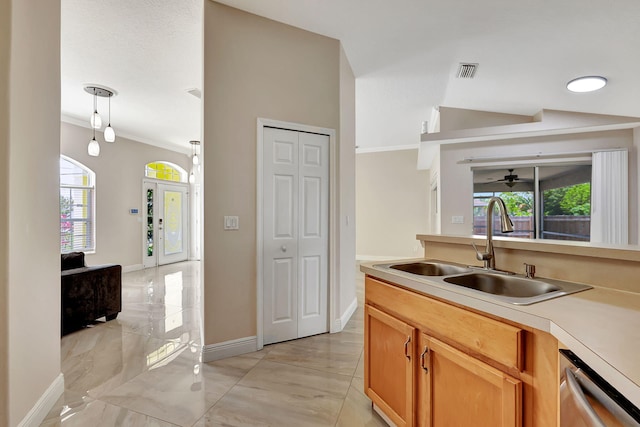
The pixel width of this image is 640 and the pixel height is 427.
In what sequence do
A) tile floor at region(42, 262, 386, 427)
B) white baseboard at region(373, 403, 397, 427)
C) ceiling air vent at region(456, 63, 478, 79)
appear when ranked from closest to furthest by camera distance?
white baseboard at region(373, 403, 397, 427), tile floor at region(42, 262, 386, 427), ceiling air vent at region(456, 63, 478, 79)

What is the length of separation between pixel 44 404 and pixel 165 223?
18.6 feet

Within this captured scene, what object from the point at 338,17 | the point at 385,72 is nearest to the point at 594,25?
the point at 385,72

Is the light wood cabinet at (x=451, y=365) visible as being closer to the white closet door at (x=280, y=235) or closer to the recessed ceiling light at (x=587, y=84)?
the white closet door at (x=280, y=235)

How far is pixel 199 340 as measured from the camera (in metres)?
2.84

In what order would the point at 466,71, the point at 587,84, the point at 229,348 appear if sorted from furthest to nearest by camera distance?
the point at 466,71
the point at 587,84
the point at 229,348

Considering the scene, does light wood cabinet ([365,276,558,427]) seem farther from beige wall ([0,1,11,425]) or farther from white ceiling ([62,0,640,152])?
white ceiling ([62,0,640,152])

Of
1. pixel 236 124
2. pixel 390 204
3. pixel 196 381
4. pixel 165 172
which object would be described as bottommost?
pixel 196 381

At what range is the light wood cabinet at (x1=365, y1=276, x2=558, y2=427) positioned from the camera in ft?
3.09

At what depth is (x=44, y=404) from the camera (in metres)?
1.76

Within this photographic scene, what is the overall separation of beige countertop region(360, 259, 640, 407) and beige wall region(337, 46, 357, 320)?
1832 mm

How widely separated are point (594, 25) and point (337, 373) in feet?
11.3

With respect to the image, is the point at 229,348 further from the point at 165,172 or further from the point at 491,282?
the point at 165,172

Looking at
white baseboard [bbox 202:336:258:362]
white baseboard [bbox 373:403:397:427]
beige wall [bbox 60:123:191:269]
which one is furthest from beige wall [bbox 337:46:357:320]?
beige wall [bbox 60:123:191:269]

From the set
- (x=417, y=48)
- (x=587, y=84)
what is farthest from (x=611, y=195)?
(x=417, y=48)
